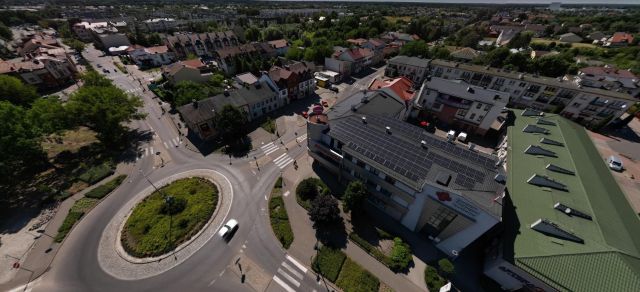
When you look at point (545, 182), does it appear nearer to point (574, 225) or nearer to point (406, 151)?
point (574, 225)

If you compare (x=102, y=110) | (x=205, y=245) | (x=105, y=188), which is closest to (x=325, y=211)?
(x=205, y=245)

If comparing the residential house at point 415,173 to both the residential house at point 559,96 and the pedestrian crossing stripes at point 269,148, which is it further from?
the residential house at point 559,96

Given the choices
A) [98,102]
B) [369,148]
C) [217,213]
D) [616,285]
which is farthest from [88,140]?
[616,285]

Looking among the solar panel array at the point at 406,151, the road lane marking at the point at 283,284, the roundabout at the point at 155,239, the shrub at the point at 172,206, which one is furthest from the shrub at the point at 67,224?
the solar panel array at the point at 406,151

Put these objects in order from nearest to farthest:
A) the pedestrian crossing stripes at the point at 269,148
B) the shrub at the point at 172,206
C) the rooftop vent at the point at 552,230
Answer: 1. the rooftop vent at the point at 552,230
2. the shrub at the point at 172,206
3. the pedestrian crossing stripes at the point at 269,148

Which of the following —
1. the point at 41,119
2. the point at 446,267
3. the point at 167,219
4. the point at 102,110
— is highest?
the point at 41,119

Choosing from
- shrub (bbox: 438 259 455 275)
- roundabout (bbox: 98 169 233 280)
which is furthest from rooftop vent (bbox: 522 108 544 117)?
roundabout (bbox: 98 169 233 280)
